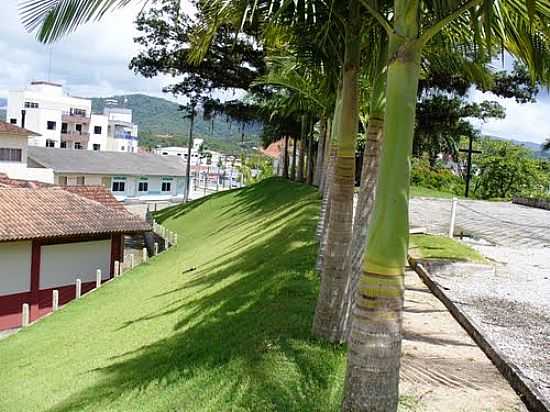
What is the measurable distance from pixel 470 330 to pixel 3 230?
531 inches

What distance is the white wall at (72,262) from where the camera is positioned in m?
17.7

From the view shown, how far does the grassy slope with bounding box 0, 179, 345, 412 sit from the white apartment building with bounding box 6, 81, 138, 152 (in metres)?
58.9

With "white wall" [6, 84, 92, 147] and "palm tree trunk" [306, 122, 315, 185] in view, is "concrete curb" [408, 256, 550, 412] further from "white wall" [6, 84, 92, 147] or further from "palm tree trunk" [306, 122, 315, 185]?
"white wall" [6, 84, 92, 147]

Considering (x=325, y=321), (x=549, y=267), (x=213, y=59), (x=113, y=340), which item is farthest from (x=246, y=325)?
(x=213, y=59)

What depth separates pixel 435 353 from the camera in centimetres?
582

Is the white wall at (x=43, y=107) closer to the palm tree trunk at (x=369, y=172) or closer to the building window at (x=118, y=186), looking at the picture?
the building window at (x=118, y=186)

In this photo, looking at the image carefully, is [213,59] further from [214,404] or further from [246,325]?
[214,404]

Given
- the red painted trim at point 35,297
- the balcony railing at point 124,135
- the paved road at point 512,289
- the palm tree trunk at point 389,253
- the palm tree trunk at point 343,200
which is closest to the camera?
the palm tree trunk at point 389,253

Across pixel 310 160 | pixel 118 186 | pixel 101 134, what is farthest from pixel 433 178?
pixel 101 134

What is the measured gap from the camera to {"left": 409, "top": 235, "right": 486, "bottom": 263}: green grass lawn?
34.0 ft

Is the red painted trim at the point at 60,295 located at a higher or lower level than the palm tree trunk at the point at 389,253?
lower

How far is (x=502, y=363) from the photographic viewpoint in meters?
5.41

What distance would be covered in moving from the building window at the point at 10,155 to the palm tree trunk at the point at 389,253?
133 ft

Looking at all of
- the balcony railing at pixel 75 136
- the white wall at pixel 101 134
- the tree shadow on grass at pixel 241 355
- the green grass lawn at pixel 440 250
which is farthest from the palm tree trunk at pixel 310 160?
the white wall at pixel 101 134
